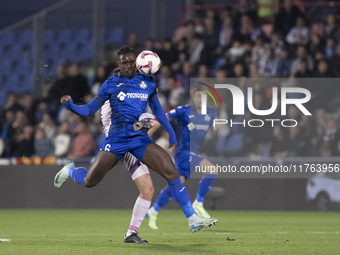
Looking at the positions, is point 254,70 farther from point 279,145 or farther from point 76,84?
point 76,84

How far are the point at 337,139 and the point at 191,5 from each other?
6782 mm

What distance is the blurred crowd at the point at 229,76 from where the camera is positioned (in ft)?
44.3

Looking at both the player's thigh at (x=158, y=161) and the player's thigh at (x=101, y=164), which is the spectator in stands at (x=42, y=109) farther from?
the player's thigh at (x=158, y=161)

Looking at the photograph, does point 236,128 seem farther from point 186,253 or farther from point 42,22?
point 186,253

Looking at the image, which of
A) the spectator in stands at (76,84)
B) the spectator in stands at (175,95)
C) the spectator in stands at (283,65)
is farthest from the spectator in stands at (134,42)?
the spectator in stands at (283,65)

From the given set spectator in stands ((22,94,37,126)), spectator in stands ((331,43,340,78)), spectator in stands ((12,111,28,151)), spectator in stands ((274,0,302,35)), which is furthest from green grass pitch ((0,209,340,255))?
spectator in stands ((274,0,302,35))

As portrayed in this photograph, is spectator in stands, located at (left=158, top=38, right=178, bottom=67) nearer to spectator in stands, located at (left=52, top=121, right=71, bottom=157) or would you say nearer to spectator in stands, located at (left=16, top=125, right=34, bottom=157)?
spectator in stands, located at (left=52, top=121, right=71, bottom=157)

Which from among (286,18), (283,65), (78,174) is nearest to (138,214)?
(78,174)

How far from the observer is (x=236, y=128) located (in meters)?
13.8

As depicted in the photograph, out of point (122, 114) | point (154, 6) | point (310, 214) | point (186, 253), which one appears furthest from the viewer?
point (154, 6)

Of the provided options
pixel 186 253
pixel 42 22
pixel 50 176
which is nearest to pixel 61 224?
pixel 50 176

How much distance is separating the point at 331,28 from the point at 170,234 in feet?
28.9

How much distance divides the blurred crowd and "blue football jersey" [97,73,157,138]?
22.8 feet

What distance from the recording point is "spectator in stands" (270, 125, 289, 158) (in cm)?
1347
